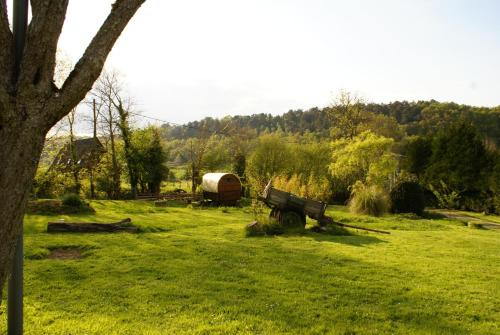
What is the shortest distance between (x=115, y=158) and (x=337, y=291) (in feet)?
92.4

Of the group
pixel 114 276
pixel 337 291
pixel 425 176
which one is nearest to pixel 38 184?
pixel 114 276

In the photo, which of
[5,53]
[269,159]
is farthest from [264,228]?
[269,159]

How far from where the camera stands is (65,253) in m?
9.75

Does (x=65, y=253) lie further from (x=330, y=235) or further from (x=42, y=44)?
(x=330, y=235)

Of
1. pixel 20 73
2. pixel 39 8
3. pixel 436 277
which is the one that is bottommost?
pixel 436 277

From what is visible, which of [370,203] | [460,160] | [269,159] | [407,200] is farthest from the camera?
[269,159]

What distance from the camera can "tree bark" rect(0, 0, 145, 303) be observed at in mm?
3033

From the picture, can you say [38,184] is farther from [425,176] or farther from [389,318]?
[425,176]

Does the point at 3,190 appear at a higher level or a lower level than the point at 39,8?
lower

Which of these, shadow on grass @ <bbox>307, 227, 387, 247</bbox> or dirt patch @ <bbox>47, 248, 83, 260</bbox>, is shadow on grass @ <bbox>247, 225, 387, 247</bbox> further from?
dirt patch @ <bbox>47, 248, 83, 260</bbox>

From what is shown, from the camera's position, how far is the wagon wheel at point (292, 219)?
14.8 m

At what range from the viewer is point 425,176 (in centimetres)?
3225

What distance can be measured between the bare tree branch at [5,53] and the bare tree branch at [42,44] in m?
0.09

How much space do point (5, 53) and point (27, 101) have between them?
1.28ft
